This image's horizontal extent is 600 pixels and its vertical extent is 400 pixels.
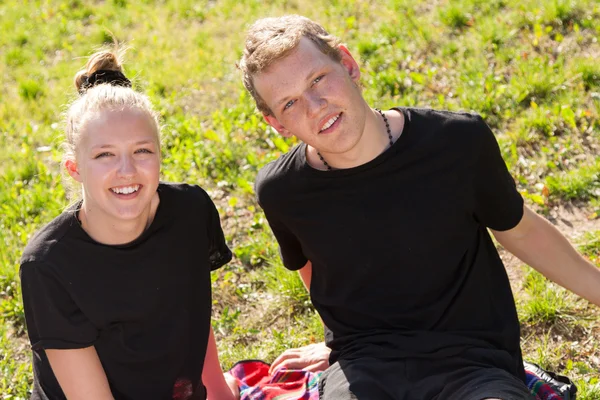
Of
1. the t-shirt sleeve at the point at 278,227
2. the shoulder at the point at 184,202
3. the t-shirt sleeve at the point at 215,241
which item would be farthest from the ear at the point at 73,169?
the t-shirt sleeve at the point at 278,227

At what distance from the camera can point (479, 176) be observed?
8.96ft

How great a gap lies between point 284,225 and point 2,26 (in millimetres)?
5985

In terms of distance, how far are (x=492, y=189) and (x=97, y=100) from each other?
148 cm

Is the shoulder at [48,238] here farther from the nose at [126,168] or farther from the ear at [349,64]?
the ear at [349,64]

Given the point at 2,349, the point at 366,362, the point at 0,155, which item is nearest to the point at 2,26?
the point at 0,155

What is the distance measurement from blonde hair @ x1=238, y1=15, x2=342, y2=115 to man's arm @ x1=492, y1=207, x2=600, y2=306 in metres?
0.95

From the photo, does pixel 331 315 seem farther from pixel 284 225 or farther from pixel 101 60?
pixel 101 60

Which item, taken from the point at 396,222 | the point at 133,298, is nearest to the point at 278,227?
the point at 396,222

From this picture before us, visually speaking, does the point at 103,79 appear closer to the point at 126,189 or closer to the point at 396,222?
the point at 126,189

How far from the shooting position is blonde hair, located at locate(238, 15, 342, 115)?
276 centimetres

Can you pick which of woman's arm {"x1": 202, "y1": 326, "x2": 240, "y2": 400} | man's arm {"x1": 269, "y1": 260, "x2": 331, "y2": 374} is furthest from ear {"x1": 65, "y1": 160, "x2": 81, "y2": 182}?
man's arm {"x1": 269, "y1": 260, "x2": 331, "y2": 374}

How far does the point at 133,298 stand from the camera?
2879 mm

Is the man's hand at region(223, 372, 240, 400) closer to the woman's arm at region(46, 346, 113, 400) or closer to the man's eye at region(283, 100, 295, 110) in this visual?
the woman's arm at region(46, 346, 113, 400)

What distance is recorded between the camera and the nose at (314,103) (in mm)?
2715
